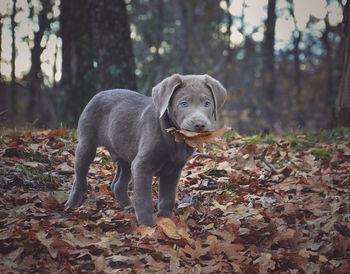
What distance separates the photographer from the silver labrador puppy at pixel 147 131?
3.53m

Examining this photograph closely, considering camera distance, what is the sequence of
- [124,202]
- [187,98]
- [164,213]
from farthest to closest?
[124,202]
[164,213]
[187,98]

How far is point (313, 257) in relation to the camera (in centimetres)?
314

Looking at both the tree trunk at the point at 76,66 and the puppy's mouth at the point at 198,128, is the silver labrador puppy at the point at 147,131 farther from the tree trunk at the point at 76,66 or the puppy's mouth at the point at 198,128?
the tree trunk at the point at 76,66

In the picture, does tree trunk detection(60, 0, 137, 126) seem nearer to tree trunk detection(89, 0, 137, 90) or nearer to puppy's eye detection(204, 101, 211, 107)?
tree trunk detection(89, 0, 137, 90)

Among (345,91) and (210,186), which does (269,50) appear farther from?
(210,186)

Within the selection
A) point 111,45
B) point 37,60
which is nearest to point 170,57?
point 37,60

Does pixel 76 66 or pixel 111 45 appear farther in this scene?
pixel 76 66

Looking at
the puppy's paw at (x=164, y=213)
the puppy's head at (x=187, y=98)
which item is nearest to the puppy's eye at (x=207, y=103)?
the puppy's head at (x=187, y=98)

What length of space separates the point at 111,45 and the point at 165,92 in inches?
191

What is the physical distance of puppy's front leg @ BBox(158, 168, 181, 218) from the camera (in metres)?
4.01

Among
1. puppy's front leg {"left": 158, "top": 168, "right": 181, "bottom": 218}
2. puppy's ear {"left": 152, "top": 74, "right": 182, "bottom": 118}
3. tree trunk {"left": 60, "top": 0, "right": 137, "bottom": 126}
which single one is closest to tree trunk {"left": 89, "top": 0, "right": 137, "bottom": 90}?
tree trunk {"left": 60, "top": 0, "right": 137, "bottom": 126}

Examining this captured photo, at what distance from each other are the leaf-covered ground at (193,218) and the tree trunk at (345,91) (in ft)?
8.32

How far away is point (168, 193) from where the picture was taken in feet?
13.4

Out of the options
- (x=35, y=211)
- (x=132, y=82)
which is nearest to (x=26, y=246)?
(x=35, y=211)
